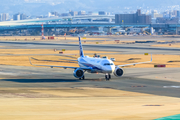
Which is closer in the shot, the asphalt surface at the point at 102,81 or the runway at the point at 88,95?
the runway at the point at 88,95

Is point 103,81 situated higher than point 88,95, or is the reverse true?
point 88,95

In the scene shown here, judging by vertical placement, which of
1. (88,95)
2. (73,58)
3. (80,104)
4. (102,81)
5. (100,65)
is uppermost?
(100,65)

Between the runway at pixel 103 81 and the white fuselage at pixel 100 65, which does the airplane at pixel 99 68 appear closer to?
the white fuselage at pixel 100 65

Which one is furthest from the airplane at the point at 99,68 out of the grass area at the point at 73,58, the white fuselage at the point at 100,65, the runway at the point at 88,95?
the grass area at the point at 73,58

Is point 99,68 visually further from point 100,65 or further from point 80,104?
point 80,104

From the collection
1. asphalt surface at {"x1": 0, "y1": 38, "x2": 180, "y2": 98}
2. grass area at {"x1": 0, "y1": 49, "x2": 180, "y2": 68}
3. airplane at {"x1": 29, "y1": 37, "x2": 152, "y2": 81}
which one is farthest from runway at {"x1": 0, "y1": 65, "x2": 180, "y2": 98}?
grass area at {"x1": 0, "y1": 49, "x2": 180, "y2": 68}

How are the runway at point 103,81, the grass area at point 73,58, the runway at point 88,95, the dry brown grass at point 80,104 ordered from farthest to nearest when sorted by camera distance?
the grass area at point 73,58
the runway at point 103,81
the runway at point 88,95
the dry brown grass at point 80,104

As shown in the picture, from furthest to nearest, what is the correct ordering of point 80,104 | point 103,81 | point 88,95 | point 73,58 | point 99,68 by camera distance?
point 73,58, point 103,81, point 99,68, point 88,95, point 80,104

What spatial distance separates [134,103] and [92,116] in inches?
343

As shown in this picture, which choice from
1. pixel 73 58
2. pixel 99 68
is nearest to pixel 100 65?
pixel 99 68

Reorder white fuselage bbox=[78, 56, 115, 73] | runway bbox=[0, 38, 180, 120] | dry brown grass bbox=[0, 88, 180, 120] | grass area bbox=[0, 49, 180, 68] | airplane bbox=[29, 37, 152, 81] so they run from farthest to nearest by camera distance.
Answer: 1. grass area bbox=[0, 49, 180, 68]
2. airplane bbox=[29, 37, 152, 81]
3. white fuselage bbox=[78, 56, 115, 73]
4. runway bbox=[0, 38, 180, 120]
5. dry brown grass bbox=[0, 88, 180, 120]

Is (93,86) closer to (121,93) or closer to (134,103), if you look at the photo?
(121,93)

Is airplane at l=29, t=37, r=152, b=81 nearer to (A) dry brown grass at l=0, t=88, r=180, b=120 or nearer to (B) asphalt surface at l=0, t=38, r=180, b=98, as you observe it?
(B) asphalt surface at l=0, t=38, r=180, b=98

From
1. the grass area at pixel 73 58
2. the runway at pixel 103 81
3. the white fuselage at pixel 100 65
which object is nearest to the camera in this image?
the runway at pixel 103 81
